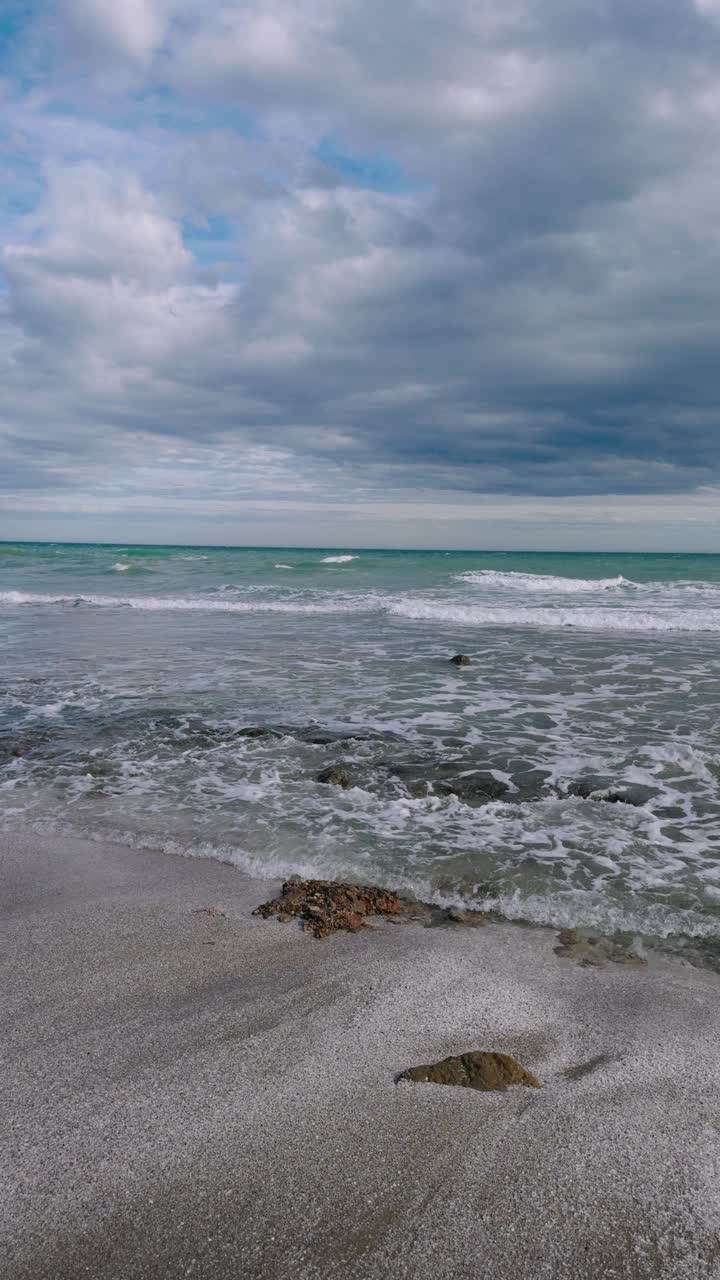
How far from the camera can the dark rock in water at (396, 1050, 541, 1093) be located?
2535mm

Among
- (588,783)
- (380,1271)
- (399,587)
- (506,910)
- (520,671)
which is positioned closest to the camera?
(380,1271)

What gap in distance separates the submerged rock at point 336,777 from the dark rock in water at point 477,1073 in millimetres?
3419

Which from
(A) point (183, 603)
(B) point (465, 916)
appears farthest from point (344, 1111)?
(A) point (183, 603)

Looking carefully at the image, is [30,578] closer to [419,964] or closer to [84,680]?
[84,680]

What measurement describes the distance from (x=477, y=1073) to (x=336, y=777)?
3.60 metres

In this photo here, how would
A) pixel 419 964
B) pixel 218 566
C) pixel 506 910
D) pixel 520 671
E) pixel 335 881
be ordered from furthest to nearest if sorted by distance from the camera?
pixel 218 566 < pixel 520 671 < pixel 335 881 < pixel 506 910 < pixel 419 964

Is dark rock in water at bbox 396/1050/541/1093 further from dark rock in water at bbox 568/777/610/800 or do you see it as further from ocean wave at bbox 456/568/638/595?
ocean wave at bbox 456/568/638/595

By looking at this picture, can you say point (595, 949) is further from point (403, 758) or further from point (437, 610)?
point (437, 610)

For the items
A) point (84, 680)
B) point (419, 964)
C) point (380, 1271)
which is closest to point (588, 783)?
point (419, 964)

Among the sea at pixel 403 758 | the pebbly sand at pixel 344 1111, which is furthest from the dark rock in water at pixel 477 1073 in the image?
the sea at pixel 403 758

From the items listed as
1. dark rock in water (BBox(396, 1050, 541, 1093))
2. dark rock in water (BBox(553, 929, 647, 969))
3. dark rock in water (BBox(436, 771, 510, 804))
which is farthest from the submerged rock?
dark rock in water (BBox(396, 1050, 541, 1093))

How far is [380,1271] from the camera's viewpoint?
6.15 ft

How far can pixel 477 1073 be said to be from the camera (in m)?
2.57

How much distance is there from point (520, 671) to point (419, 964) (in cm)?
817
